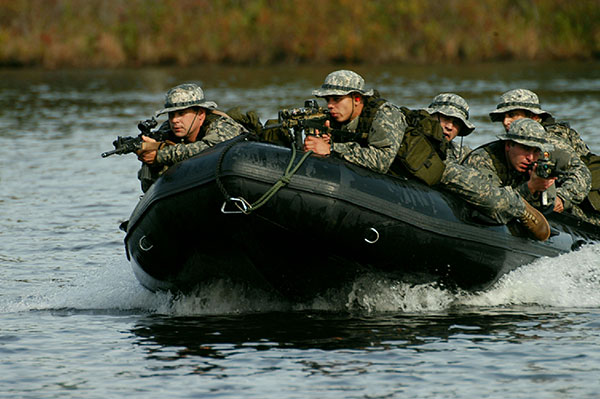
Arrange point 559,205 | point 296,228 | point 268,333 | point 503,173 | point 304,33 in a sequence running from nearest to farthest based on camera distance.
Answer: point 296,228
point 268,333
point 503,173
point 559,205
point 304,33

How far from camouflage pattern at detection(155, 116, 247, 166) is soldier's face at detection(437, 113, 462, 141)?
2.14 meters

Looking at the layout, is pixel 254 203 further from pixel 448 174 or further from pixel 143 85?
pixel 143 85

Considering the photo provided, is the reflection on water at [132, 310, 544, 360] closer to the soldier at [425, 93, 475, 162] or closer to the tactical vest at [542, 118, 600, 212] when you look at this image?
the soldier at [425, 93, 475, 162]

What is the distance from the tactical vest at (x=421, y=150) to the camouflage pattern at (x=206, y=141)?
A: 1.34m

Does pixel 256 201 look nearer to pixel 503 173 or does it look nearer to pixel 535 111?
pixel 503 173

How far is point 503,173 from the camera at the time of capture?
10.5 meters

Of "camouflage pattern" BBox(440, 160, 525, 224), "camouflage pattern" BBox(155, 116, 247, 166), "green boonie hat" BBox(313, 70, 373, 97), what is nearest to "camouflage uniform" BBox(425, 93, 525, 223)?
"camouflage pattern" BBox(440, 160, 525, 224)

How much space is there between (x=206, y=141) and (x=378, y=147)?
139 cm

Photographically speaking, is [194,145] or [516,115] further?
[516,115]

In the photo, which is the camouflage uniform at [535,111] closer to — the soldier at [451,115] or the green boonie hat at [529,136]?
the soldier at [451,115]

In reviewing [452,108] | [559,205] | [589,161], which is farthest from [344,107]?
[589,161]

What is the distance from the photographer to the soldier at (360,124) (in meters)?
8.94

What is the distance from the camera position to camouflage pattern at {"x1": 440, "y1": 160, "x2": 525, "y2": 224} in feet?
30.9

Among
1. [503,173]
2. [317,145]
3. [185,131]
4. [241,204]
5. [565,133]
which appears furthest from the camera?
[565,133]
